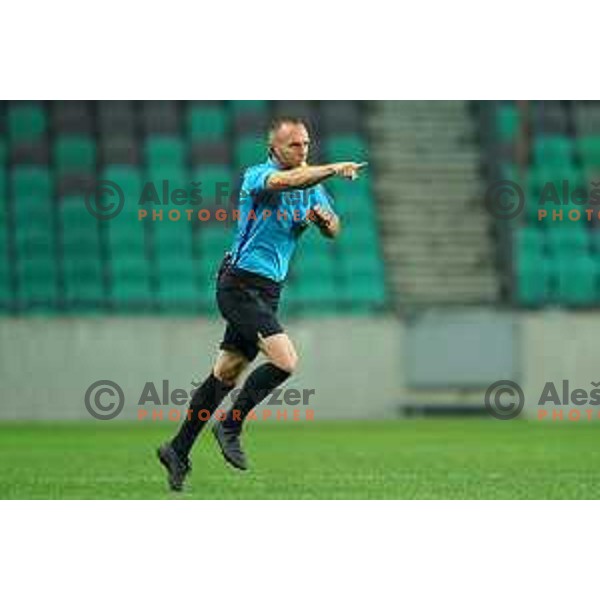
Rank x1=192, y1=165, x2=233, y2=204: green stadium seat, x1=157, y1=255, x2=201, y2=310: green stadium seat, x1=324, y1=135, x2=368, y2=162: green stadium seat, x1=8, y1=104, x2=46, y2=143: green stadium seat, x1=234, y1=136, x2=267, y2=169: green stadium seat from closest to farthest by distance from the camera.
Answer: x1=157, y1=255, x2=201, y2=310: green stadium seat, x1=192, y1=165, x2=233, y2=204: green stadium seat, x1=8, y1=104, x2=46, y2=143: green stadium seat, x1=234, y1=136, x2=267, y2=169: green stadium seat, x1=324, y1=135, x2=368, y2=162: green stadium seat

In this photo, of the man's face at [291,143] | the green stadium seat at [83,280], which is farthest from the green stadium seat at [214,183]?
the man's face at [291,143]

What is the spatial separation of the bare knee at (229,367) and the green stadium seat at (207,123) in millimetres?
11335

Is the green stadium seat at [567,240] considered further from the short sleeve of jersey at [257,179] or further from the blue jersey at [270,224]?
the short sleeve of jersey at [257,179]

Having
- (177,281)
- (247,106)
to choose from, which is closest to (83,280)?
Answer: (177,281)

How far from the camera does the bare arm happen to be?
756 centimetres

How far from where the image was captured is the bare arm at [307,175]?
7.56 meters

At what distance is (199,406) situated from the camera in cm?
838

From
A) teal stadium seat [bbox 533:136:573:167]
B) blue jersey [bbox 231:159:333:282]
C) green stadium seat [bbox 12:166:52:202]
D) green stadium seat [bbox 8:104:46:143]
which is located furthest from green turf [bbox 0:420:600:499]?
teal stadium seat [bbox 533:136:573:167]

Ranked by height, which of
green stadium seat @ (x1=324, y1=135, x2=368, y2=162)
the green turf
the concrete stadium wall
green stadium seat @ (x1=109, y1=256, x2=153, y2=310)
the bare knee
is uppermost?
green stadium seat @ (x1=324, y1=135, x2=368, y2=162)

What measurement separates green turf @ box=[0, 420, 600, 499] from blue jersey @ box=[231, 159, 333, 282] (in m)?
1.01

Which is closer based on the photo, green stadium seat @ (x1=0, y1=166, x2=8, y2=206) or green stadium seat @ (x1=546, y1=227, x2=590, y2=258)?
green stadium seat @ (x1=0, y1=166, x2=8, y2=206)

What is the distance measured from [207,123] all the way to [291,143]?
11.6 meters

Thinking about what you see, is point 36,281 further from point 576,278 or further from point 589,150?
point 589,150

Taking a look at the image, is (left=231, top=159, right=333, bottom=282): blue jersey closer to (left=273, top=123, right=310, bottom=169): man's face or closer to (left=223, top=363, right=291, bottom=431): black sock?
(left=273, top=123, right=310, bottom=169): man's face
